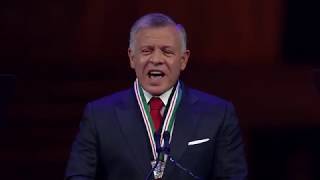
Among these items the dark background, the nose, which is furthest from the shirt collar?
the dark background

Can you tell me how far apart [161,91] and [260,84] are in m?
0.98

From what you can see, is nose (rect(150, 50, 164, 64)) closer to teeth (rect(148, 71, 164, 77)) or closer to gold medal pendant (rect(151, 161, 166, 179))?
teeth (rect(148, 71, 164, 77))

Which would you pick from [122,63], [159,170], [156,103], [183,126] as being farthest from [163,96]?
[122,63]

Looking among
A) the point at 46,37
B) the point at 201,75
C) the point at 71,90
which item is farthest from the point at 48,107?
the point at 201,75

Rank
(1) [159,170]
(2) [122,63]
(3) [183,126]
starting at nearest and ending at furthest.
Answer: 1. (1) [159,170]
2. (3) [183,126]
3. (2) [122,63]

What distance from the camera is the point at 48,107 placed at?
10.8 ft

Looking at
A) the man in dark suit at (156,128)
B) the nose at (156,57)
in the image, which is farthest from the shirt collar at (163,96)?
the nose at (156,57)

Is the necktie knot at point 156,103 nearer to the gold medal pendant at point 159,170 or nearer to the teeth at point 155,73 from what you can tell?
the teeth at point 155,73

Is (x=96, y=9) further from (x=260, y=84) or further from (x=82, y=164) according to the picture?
(x=82, y=164)

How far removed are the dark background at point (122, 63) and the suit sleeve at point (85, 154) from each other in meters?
0.83

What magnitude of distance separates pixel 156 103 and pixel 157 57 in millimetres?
175

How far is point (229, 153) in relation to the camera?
2385 mm

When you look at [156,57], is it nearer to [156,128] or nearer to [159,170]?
[156,128]

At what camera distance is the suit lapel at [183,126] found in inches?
91.6
